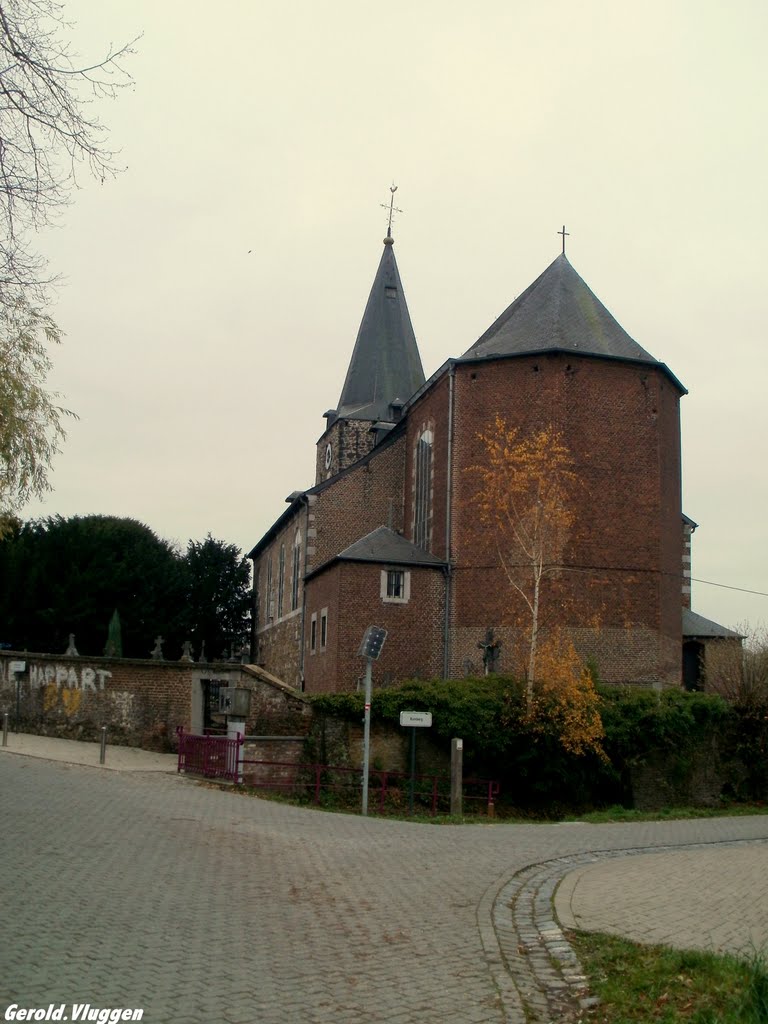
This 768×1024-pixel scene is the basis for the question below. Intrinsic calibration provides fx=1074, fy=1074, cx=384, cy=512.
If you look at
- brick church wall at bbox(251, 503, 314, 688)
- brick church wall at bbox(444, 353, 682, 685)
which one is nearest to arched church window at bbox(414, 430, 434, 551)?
brick church wall at bbox(444, 353, 682, 685)

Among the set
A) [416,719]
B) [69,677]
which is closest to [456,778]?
[416,719]

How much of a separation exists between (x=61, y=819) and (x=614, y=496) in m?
19.5

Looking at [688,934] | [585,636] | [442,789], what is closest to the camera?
[688,934]

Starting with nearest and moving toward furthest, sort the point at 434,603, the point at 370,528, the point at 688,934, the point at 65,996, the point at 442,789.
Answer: the point at 65,996, the point at 688,934, the point at 442,789, the point at 434,603, the point at 370,528

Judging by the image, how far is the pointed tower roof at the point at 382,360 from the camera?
49.9m

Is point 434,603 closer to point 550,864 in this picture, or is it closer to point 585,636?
point 585,636

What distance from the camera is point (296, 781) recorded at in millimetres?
20516

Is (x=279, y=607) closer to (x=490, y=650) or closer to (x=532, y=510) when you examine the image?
(x=490, y=650)

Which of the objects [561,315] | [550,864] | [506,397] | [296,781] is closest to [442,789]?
[296,781]

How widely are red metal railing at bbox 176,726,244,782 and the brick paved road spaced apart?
4.10m

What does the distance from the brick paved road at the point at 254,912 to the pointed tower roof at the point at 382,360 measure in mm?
35353

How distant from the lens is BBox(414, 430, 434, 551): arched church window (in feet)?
109

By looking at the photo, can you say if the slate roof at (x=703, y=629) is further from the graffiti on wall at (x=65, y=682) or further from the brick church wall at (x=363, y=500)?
the graffiti on wall at (x=65, y=682)

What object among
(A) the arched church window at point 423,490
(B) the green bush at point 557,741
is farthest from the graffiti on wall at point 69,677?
(A) the arched church window at point 423,490
